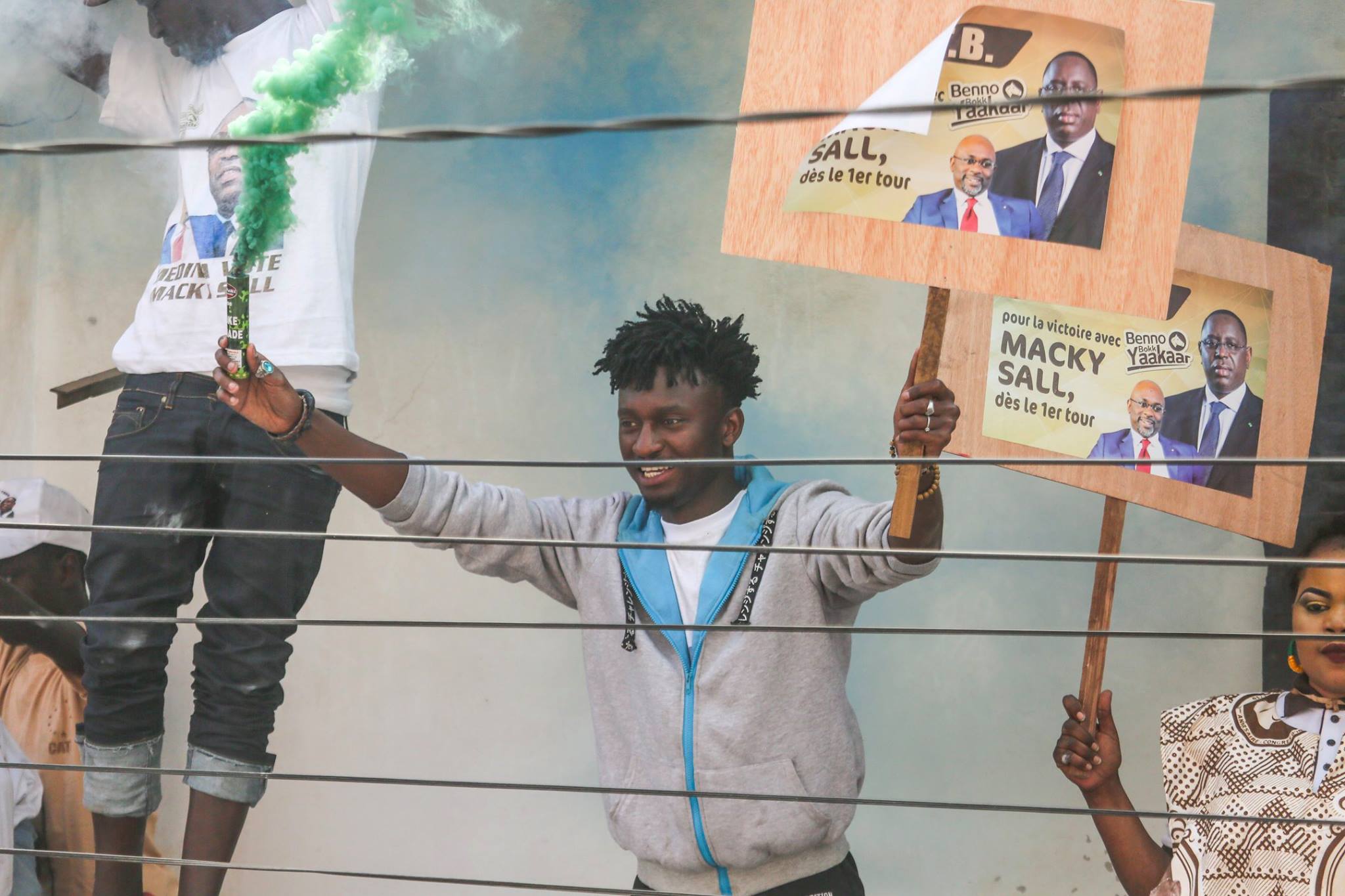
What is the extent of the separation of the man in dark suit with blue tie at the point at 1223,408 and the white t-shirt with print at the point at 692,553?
0.88 m

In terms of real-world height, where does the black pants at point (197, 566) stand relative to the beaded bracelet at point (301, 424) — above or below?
below

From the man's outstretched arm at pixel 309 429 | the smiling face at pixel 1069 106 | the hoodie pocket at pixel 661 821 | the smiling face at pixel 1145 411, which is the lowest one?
the hoodie pocket at pixel 661 821

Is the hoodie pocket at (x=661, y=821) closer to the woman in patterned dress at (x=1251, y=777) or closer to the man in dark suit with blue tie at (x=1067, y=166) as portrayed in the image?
the woman in patterned dress at (x=1251, y=777)

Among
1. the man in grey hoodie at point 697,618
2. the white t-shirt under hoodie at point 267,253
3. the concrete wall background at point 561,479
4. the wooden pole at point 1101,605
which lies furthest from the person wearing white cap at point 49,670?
the wooden pole at point 1101,605

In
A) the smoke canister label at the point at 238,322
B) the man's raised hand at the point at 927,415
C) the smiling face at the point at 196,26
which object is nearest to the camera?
the man's raised hand at the point at 927,415

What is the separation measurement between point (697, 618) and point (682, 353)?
58 cm

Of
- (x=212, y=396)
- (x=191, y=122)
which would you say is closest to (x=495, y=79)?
(x=191, y=122)

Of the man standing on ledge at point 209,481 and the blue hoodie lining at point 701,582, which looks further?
the man standing on ledge at point 209,481

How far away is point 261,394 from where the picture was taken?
8.84ft

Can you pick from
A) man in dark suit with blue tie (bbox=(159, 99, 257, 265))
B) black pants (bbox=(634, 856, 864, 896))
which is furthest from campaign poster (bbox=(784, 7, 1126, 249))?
Answer: man in dark suit with blue tie (bbox=(159, 99, 257, 265))

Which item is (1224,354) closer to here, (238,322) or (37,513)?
(238,322)

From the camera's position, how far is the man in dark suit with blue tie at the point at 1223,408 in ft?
9.23

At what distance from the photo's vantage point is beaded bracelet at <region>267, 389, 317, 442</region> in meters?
2.74

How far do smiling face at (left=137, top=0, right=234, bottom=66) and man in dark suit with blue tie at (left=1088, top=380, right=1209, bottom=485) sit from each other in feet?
→ 6.99
